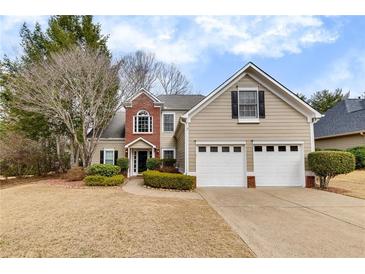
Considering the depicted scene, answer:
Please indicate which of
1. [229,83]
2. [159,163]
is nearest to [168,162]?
[159,163]

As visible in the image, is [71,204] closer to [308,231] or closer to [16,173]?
[308,231]

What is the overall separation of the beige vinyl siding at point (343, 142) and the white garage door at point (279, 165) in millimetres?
10109

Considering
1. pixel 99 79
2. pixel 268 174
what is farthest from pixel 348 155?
pixel 99 79

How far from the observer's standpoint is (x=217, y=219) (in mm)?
5887

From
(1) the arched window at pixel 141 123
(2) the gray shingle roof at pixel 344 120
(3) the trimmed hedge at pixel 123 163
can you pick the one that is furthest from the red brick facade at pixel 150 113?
(2) the gray shingle roof at pixel 344 120

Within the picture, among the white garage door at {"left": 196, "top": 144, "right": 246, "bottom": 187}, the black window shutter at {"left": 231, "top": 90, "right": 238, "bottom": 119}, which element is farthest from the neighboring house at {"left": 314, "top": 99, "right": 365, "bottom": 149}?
the white garage door at {"left": 196, "top": 144, "right": 246, "bottom": 187}

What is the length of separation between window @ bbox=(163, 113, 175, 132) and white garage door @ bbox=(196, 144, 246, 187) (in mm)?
7205

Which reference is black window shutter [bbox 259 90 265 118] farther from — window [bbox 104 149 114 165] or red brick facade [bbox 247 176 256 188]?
window [bbox 104 149 114 165]

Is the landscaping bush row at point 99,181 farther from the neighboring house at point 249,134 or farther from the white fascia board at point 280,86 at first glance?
the white fascia board at point 280,86

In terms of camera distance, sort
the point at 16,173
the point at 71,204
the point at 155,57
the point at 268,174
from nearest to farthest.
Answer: the point at 71,204, the point at 268,174, the point at 16,173, the point at 155,57

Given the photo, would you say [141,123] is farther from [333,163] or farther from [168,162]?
[333,163]

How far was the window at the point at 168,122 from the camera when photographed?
19.1 metres
